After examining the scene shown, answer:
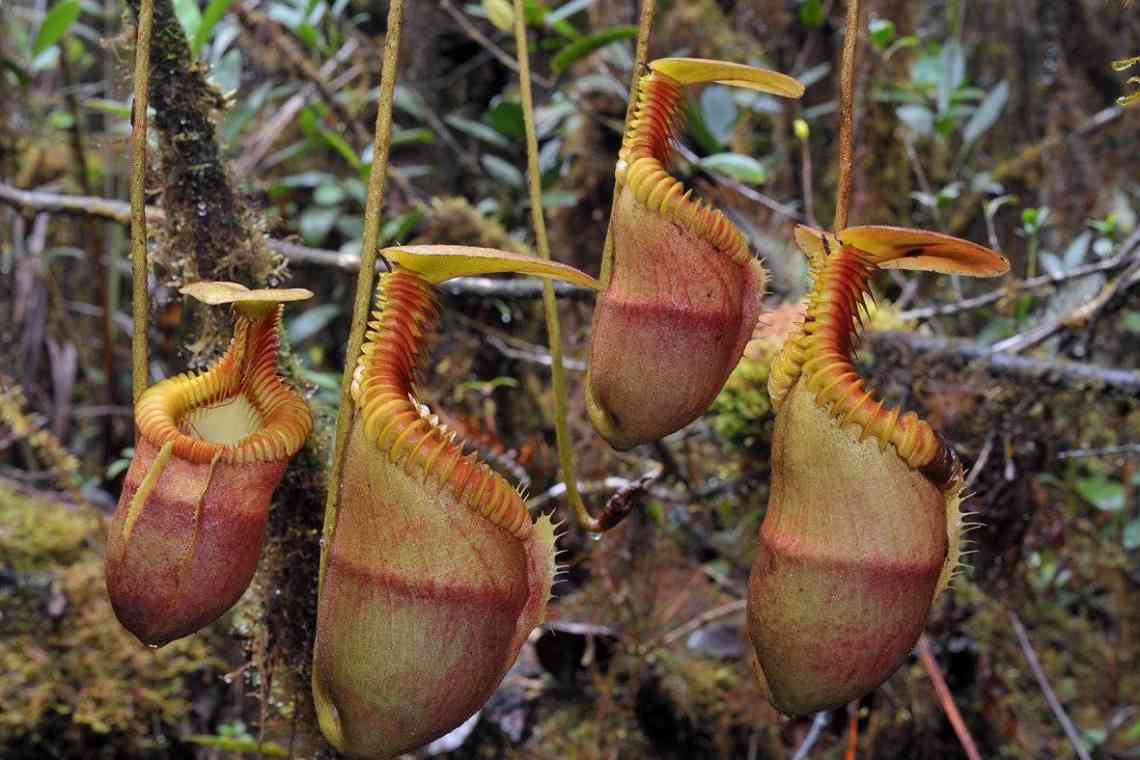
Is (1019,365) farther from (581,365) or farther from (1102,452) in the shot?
(581,365)

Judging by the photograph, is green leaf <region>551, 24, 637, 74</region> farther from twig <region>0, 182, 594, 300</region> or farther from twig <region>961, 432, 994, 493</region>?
twig <region>961, 432, 994, 493</region>

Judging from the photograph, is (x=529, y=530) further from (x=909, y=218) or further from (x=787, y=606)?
(x=909, y=218)

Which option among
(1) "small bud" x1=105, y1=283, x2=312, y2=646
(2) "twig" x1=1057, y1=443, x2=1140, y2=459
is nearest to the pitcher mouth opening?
(1) "small bud" x1=105, y1=283, x2=312, y2=646

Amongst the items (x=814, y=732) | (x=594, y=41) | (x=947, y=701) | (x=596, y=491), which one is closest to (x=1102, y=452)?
(x=947, y=701)

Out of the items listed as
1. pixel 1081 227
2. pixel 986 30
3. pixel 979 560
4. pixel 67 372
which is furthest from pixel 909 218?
pixel 67 372

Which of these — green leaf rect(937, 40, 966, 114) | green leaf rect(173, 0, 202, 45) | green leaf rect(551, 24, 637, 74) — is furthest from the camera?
green leaf rect(937, 40, 966, 114)

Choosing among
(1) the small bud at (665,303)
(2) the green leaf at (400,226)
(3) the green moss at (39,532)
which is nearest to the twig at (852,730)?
(1) the small bud at (665,303)

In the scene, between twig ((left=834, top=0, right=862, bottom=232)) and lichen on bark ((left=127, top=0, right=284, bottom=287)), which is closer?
twig ((left=834, top=0, right=862, bottom=232))
